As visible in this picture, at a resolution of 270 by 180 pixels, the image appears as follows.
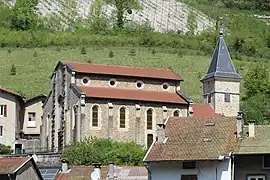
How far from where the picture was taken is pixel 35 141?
8869cm

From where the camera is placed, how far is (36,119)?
92625mm

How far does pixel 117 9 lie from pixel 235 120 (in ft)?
358

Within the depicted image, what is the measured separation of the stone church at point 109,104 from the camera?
79938 mm

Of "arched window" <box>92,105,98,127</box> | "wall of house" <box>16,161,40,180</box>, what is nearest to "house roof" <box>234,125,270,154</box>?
"wall of house" <box>16,161,40,180</box>

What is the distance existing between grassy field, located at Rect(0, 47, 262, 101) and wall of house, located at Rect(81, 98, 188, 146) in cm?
2435

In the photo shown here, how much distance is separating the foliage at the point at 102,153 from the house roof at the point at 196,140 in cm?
1332

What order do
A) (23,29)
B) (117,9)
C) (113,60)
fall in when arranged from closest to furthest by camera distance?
(113,60), (23,29), (117,9)

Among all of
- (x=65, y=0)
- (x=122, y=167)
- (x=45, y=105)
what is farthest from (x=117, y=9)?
(x=122, y=167)

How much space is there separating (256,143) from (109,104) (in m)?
30.3

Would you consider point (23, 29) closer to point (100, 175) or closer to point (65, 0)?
point (65, 0)

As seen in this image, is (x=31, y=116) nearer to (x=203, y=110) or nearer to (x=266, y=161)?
(x=203, y=110)

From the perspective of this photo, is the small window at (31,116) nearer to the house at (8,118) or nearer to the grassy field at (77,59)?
the house at (8,118)

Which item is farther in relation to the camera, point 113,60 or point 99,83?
point 113,60

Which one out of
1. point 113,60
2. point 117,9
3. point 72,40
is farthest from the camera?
point 117,9
